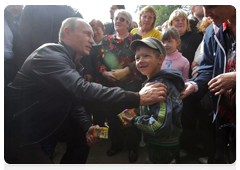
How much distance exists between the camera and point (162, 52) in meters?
1.29

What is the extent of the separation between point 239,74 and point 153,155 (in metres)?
0.90

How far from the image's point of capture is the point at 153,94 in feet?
3.67

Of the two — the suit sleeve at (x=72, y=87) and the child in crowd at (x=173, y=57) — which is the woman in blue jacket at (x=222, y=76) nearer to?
the child in crowd at (x=173, y=57)

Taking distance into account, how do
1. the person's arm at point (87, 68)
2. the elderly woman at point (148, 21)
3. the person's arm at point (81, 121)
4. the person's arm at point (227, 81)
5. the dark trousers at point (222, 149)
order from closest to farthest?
the person's arm at point (227, 81) < the dark trousers at point (222, 149) < the person's arm at point (81, 121) < the person's arm at point (87, 68) < the elderly woman at point (148, 21)

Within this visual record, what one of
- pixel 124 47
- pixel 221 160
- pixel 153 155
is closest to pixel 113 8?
pixel 124 47

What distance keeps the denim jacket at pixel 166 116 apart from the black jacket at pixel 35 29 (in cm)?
112

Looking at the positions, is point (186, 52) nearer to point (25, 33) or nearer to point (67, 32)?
point (67, 32)

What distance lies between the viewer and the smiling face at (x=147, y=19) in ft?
7.50

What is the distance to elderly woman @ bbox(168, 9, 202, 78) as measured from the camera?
210cm

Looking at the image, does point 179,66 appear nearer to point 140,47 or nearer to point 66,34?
point 140,47

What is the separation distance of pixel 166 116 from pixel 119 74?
920 millimetres

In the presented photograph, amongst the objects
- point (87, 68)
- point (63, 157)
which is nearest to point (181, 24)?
point (87, 68)

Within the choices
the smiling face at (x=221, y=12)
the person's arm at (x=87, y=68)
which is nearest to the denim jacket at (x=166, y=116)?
the smiling face at (x=221, y=12)

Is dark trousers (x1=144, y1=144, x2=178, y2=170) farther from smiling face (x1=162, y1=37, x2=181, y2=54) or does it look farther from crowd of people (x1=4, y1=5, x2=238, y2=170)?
smiling face (x1=162, y1=37, x2=181, y2=54)
